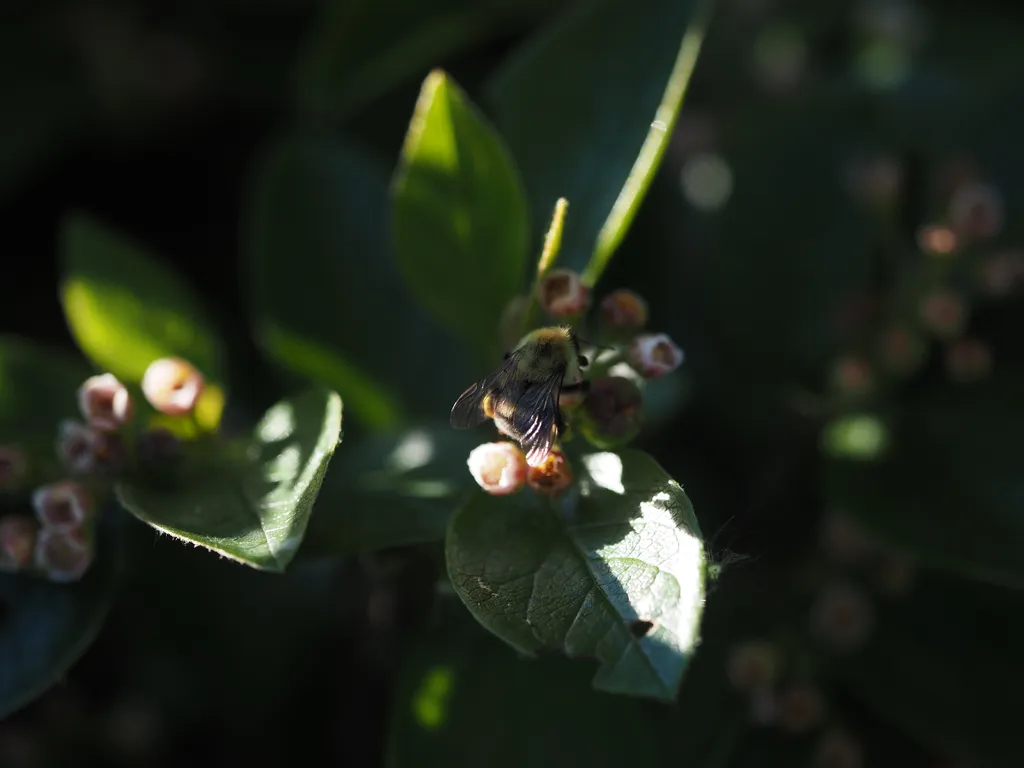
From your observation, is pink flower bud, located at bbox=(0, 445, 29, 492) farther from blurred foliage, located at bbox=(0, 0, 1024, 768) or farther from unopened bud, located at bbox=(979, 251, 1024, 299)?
unopened bud, located at bbox=(979, 251, 1024, 299)

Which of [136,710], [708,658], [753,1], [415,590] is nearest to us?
[415,590]

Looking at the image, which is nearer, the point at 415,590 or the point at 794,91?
the point at 415,590

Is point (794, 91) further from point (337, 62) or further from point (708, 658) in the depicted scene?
point (708, 658)

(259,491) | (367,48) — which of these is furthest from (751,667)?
(367,48)

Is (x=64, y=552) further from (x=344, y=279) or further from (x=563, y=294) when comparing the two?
(x=344, y=279)

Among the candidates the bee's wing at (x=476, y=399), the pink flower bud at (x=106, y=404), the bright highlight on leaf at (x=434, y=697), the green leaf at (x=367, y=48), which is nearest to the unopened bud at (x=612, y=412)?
the bee's wing at (x=476, y=399)

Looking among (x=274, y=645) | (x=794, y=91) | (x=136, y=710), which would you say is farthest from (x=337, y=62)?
(x=136, y=710)
